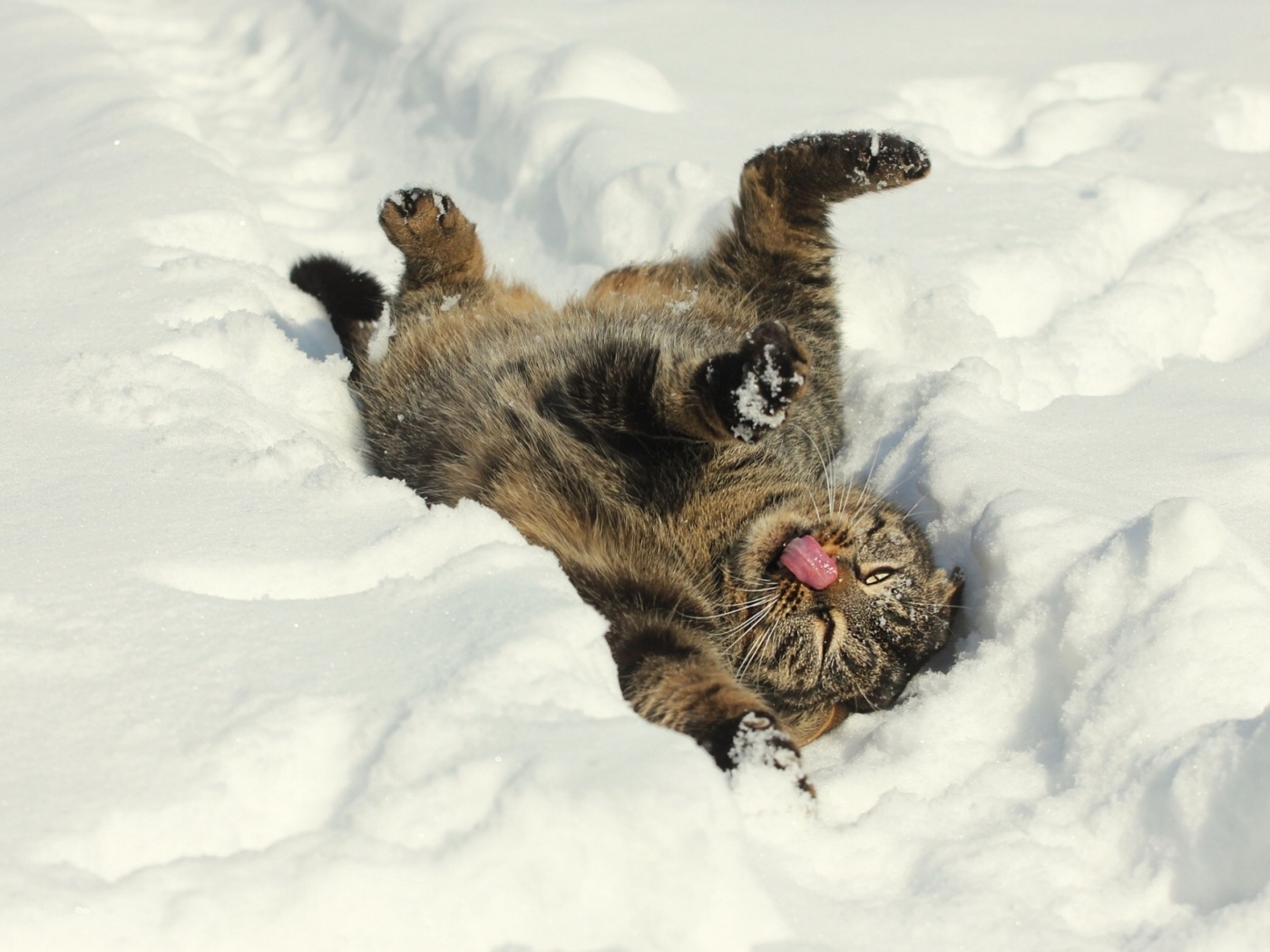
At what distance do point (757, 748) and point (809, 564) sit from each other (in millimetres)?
708

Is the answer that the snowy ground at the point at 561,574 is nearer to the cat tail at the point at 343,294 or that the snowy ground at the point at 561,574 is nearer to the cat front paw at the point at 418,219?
the cat tail at the point at 343,294

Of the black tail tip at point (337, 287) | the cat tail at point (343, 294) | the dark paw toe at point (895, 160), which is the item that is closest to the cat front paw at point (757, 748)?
the dark paw toe at point (895, 160)

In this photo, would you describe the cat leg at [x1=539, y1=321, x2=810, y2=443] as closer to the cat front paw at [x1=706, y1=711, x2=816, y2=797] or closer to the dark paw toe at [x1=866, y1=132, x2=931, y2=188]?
the cat front paw at [x1=706, y1=711, x2=816, y2=797]

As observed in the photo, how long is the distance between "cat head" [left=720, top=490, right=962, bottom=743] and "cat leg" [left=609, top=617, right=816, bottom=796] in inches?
7.3

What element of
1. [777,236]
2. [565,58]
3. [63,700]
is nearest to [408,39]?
[565,58]

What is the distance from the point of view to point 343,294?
3.63 m

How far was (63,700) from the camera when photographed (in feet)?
5.07

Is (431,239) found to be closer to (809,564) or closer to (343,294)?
(343,294)

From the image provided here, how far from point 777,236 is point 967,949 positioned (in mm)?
2602

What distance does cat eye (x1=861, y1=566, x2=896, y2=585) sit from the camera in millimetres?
2742

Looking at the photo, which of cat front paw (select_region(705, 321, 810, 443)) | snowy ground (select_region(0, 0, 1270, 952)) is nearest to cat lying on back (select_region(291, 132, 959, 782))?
cat front paw (select_region(705, 321, 810, 443))

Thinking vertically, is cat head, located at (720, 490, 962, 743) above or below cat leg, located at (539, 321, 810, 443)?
below

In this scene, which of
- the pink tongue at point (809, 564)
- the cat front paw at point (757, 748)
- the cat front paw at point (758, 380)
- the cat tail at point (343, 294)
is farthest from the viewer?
the cat tail at point (343, 294)

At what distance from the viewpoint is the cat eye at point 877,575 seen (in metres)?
2.74
